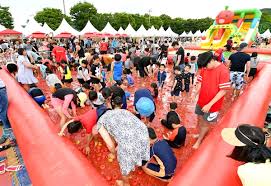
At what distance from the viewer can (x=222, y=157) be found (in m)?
2.41

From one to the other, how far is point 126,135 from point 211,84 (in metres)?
1.77

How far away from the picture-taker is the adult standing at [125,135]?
8.53ft

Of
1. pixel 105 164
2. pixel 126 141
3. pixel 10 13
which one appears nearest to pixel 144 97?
pixel 105 164

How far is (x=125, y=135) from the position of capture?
8.51 feet

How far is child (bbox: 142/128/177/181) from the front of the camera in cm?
288

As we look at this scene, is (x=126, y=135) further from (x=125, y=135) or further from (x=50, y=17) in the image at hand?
(x=50, y=17)

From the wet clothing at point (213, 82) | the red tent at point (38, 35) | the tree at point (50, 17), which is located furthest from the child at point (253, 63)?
the tree at point (50, 17)

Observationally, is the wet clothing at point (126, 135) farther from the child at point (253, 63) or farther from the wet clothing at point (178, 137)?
the child at point (253, 63)

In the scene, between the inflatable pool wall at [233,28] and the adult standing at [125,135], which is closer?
the adult standing at [125,135]

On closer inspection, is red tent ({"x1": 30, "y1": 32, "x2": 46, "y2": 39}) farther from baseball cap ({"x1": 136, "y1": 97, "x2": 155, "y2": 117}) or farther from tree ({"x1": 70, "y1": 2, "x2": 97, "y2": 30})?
tree ({"x1": 70, "y1": 2, "x2": 97, "y2": 30})

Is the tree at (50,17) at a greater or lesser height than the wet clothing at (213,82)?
greater

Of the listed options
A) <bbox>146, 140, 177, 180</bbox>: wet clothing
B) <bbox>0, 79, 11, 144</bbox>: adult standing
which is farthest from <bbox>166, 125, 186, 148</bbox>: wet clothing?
<bbox>0, 79, 11, 144</bbox>: adult standing

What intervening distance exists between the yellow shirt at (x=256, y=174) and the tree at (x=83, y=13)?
47843 mm

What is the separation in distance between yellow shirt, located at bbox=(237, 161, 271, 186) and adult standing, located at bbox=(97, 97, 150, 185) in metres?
1.21
